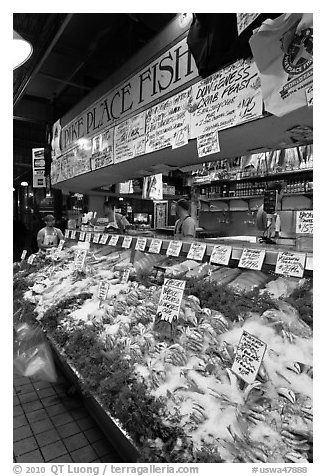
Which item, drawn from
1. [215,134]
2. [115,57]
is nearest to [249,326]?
[215,134]

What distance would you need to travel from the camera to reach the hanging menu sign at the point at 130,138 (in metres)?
2.94

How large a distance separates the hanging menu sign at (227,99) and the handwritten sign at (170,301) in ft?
3.66

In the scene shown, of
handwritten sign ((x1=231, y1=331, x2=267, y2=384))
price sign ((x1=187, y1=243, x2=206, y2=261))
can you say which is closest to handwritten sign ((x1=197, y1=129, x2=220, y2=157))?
price sign ((x1=187, y1=243, x2=206, y2=261))

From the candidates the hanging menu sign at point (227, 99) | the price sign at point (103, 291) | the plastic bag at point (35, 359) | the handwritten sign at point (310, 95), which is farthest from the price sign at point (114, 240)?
the handwritten sign at point (310, 95)

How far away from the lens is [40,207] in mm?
6789

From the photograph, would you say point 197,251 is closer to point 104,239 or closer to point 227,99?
point 227,99

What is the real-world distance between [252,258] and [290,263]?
0.22m

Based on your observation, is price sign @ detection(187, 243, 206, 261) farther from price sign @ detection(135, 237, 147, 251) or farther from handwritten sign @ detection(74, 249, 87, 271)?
handwritten sign @ detection(74, 249, 87, 271)

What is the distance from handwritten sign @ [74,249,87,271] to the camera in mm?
3332

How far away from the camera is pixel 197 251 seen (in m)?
2.00

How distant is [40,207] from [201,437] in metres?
6.53

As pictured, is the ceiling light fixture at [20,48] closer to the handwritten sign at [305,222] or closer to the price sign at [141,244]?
the price sign at [141,244]

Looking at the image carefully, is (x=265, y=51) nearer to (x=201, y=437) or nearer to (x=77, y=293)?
(x=201, y=437)

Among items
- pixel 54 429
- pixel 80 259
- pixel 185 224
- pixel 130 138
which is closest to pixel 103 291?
pixel 54 429
